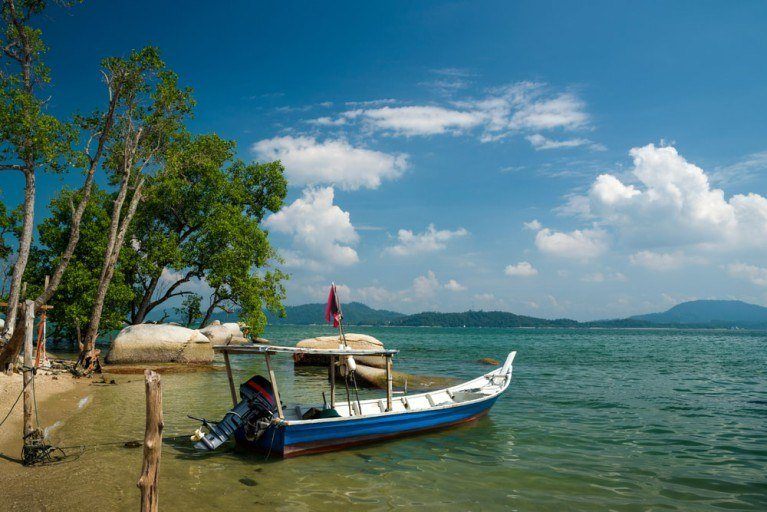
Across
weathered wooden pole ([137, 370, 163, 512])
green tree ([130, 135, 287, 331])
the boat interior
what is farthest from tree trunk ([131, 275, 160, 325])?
→ weathered wooden pole ([137, 370, 163, 512])

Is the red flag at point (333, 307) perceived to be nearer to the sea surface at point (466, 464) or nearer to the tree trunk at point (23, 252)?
the sea surface at point (466, 464)

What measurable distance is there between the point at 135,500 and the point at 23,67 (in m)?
20.0

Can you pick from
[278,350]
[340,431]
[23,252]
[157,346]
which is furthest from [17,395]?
[340,431]

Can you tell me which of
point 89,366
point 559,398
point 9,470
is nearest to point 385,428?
point 9,470

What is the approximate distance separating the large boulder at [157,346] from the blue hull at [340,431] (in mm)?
16643

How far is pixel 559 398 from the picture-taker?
20.3m

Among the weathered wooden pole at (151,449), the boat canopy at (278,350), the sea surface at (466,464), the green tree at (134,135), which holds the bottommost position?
the sea surface at (466,464)

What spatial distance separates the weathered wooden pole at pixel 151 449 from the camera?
19.9 ft

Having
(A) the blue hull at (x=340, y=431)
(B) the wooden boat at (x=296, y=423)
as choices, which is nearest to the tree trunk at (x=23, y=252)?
(B) the wooden boat at (x=296, y=423)

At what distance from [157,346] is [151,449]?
21292 mm

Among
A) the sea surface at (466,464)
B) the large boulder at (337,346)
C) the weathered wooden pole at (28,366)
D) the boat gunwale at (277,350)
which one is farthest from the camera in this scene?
the large boulder at (337,346)

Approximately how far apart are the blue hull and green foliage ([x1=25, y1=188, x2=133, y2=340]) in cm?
2116

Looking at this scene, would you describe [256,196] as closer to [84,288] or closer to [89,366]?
[84,288]

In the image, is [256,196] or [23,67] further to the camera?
[256,196]
